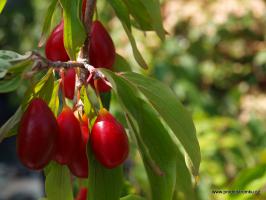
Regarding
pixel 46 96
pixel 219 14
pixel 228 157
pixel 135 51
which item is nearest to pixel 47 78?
pixel 46 96

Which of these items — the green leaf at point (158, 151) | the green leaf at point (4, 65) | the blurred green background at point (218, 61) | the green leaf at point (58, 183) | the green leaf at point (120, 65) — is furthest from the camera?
the blurred green background at point (218, 61)

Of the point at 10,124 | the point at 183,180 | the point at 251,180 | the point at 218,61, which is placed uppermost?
the point at 10,124

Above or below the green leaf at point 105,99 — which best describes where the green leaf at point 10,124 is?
above

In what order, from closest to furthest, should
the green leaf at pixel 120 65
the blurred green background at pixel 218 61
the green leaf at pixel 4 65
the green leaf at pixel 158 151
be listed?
1. the green leaf at pixel 4 65
2. the green leaf at pixel 158 151
3. the green leaf at pixel 120 65
4. the blurred green background at pixel 218 61

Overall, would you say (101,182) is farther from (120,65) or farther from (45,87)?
(120,65)

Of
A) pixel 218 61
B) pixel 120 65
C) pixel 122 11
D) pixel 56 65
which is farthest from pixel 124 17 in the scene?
pixel 218 61

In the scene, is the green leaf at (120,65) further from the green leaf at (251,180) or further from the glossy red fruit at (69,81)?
the green leaf at (251,180)

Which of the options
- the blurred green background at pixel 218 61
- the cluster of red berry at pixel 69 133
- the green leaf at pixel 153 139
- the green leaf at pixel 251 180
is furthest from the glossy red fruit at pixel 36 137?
the blurred green background at pixel 218 61
